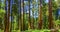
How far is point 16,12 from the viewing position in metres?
28.1

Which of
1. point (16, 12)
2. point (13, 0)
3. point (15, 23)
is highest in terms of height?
point (13, 0)

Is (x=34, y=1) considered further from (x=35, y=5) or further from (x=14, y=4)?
(x=14, y=4)

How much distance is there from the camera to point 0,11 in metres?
22.6

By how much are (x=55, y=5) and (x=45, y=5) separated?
1727 mm

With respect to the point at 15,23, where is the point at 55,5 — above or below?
above

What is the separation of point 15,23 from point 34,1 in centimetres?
609

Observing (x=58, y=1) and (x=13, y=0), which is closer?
(x=13, y=0)

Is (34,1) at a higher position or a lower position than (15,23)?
higher

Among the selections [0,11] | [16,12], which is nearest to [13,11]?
[16,12]

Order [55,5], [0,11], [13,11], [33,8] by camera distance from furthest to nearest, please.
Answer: [33,8] → [55,5] → [13,11] → [0,11]

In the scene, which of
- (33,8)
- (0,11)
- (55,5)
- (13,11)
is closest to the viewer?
(0,11)

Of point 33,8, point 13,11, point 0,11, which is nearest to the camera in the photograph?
point 0,11

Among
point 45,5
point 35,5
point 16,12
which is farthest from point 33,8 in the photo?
point 16,12

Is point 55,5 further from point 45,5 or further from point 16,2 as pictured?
point 16,2
